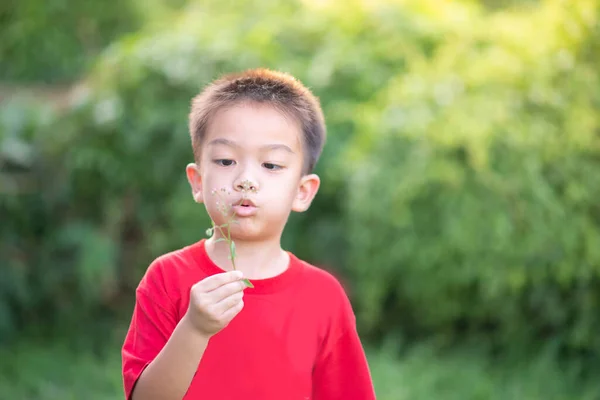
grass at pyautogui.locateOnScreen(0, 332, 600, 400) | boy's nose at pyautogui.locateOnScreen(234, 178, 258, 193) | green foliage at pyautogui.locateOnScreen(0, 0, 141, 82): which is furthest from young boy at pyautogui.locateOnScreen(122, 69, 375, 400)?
green foliage at pyautogui.locateOnScreen(0, 0, 141, 82)

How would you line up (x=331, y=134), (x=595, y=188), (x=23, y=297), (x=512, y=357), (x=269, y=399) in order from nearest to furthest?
(x=269, y=399), (x=595, y=188), (x=512, y=357), (x=331, y=134), (x=23, y=297)

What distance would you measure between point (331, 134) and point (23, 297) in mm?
2117

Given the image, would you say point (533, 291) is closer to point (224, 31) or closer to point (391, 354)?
point (391, 354)

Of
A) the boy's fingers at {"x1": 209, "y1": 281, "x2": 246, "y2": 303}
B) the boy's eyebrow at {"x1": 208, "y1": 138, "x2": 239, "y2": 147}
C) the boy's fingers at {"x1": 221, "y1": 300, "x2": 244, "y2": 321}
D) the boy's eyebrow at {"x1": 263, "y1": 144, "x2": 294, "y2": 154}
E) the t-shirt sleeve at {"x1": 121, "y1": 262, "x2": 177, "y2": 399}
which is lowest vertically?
the t-shirt sleeve at {"x1": 121, "y1": 262, "x2": 177, "y2": 399}

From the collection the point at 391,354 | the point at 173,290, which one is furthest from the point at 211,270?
the point at 391,354

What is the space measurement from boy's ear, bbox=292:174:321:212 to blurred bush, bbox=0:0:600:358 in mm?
1916

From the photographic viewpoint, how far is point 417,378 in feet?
12.7

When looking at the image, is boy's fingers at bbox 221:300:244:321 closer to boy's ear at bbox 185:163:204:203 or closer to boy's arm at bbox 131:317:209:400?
boy's arm at bbox 131:317:209:400

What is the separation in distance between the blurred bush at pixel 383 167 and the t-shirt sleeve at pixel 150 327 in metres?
2.20

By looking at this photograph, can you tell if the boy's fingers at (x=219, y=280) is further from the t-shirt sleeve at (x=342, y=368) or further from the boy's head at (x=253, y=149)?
the t-shirt sleeve at (x=342, y=368)

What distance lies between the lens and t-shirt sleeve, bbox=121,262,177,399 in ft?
5.60

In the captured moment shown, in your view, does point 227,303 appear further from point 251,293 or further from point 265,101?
point 265,101

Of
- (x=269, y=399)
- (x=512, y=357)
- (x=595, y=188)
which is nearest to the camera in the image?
(x=269, y=399)

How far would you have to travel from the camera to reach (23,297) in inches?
188
